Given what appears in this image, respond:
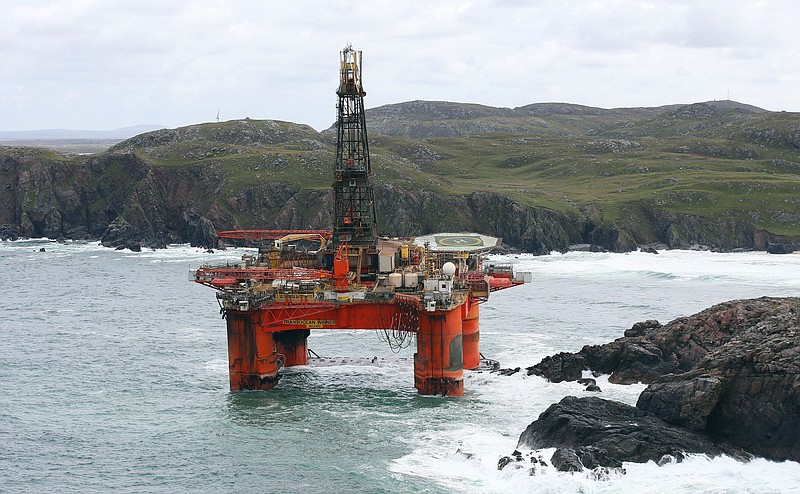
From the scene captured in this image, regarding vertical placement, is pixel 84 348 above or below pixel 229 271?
below

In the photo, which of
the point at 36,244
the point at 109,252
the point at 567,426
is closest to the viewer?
the point at 567,426

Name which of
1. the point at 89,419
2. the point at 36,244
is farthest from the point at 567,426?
the point at 36,244

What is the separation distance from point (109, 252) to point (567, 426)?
396 ft

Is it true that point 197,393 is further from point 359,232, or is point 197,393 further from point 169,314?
point 169,314

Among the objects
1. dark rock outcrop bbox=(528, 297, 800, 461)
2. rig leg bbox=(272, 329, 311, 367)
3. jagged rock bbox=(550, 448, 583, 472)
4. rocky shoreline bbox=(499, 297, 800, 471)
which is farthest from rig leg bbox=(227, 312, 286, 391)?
dark rock outcrop bbox=(528, 297, 800, 461)

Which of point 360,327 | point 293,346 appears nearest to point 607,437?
point 360,327

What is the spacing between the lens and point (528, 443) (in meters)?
46.5

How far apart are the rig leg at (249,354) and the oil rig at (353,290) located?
2.3 inches

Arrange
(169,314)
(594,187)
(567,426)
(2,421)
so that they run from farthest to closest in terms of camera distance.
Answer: (594,187) < (169,314) < (2,421) < (567,426)

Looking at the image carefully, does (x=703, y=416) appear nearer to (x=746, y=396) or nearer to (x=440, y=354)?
(x=746, y=396)

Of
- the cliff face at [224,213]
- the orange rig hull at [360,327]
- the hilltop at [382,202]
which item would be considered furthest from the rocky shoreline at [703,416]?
the hilltop at [382,202]

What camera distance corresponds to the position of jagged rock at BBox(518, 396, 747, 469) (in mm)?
43250

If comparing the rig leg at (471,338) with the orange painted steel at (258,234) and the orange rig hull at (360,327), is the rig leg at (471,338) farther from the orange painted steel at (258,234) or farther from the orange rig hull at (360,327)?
the orange painted steel at (258,234)

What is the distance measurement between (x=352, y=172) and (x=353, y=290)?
9094 millimetres
